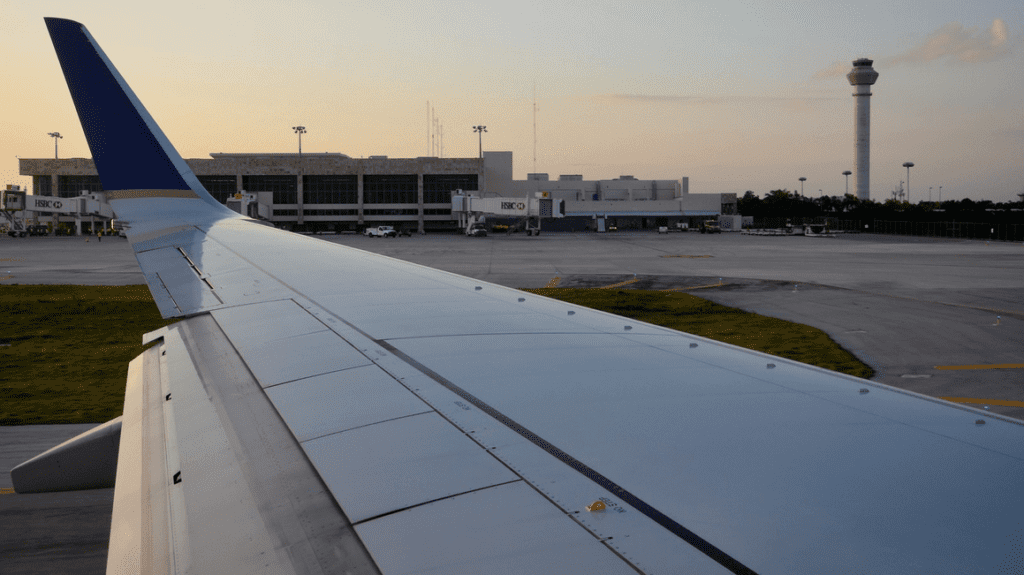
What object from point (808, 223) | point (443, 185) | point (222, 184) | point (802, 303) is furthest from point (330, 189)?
point (802, 303)

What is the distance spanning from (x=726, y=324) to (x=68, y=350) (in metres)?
16.7

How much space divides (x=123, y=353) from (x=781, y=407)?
16647mm

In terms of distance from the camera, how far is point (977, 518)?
205cm

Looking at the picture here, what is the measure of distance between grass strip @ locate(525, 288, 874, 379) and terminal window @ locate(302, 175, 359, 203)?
10262cm

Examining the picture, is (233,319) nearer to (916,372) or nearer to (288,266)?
(288,266)

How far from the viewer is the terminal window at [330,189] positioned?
125 m

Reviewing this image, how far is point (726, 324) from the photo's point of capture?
20172 mm

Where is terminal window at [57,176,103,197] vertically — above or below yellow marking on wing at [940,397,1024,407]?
above

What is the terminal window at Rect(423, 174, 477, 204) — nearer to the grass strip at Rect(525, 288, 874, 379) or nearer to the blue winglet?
the grass strip at Rect(525, 288, 874, 379)

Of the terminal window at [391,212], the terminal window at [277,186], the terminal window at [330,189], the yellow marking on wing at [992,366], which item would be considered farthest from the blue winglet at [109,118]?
the terminal window at [277,186]

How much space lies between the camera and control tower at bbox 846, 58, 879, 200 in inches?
6752

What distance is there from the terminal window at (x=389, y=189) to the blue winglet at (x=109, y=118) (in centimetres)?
11994

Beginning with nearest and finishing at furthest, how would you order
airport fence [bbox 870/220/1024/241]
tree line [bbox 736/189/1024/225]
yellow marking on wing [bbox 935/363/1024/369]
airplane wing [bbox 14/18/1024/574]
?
airplane wing [bbox 14/18/1024/574] < yellow marking on wing [bbox 935/363/1024/369] < airport fence [bbox 870/220/1024/241] < tree line [bbox 736/189/1024/225]

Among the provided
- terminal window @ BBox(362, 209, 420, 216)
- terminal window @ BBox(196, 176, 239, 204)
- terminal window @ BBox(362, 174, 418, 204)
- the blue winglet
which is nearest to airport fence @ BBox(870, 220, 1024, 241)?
terminal window @ BBox(362, 209, 420, 216)
